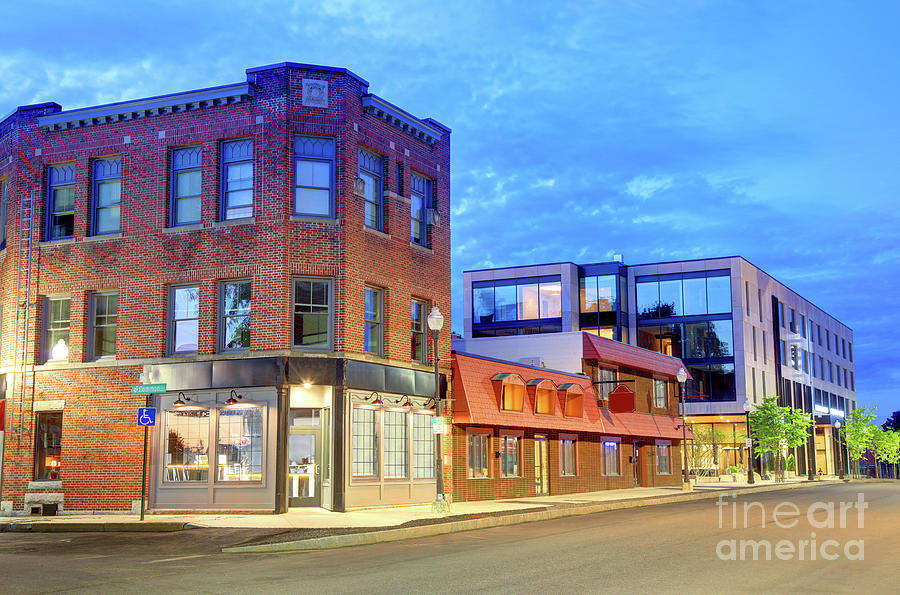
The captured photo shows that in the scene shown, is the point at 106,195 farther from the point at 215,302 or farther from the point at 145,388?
the point at 145,388

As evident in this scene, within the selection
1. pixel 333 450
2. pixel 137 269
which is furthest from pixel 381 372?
pixel 137 269

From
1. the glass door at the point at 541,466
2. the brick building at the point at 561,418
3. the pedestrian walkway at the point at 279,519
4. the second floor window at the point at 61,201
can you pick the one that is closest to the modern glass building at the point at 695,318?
the brick building at the point at 561,418

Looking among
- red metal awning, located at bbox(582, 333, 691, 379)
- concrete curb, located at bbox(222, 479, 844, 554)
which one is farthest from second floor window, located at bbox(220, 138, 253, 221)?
red metal awning, located at bbox(582, 333, 691, 379)

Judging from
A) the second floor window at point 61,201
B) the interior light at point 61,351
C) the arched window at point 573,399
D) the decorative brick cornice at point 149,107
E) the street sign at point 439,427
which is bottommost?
the street sign at point 439,427

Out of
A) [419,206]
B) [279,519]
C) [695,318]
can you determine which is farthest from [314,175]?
[695,318]

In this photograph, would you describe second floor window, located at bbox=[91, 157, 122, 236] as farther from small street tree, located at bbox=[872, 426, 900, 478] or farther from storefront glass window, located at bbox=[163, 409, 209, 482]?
small street tree, located at bbox=[872, 426, 900, 478]

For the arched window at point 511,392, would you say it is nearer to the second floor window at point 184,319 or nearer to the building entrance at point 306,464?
the building entrance at point 306,464

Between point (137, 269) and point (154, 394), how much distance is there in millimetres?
3769

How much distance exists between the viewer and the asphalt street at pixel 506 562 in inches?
498

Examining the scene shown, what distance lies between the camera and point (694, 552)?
16.5m

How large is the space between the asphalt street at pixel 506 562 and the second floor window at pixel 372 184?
1071cm

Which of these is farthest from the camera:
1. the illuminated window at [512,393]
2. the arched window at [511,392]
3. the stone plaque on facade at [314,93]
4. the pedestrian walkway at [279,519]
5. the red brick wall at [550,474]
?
the illuminated window at [512,393]

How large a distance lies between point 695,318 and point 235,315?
60.2 m

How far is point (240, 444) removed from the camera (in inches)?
1040
